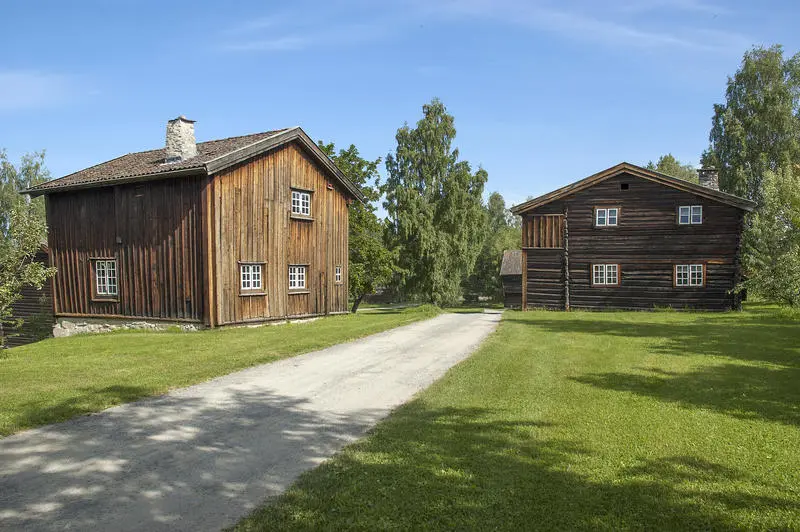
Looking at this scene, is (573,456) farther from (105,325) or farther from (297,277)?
(105,325)

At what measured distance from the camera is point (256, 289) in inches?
880

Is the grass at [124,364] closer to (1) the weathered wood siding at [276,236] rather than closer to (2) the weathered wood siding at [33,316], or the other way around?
(1) the weathered wood siding at [276,236]

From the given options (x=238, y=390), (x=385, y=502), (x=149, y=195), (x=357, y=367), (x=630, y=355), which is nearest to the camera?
(x=385, y=502)

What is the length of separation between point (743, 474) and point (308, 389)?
23.4 ft

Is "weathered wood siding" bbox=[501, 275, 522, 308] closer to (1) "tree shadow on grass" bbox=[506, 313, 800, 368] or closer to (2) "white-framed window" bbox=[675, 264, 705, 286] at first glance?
(2) "white-framed window" bbox=[675, 264, 705, 286]

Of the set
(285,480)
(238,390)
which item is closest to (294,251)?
(238,390)

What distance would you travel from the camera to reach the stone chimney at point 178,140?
22.2 metres

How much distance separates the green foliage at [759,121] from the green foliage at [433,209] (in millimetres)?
22159

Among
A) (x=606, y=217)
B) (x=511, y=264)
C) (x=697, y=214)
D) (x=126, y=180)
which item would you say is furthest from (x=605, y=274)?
(x=126, y=180)

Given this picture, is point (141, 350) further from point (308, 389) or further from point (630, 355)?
point (630, 355)

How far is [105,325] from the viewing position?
23.6m

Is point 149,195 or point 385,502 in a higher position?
point 149,195

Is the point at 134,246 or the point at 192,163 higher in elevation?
the point at 192,163

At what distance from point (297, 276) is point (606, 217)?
1802 centimetres
